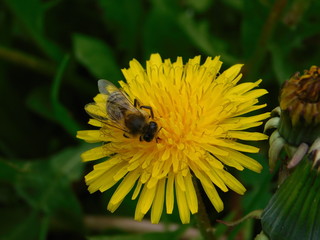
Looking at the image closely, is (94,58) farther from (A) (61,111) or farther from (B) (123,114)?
(B) (123,114)

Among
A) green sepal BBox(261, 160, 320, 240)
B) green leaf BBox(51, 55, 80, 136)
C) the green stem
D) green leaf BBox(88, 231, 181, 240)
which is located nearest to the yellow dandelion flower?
green sepal BBox(261, 160, 320, 240)

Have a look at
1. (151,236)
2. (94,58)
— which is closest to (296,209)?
(151,236)

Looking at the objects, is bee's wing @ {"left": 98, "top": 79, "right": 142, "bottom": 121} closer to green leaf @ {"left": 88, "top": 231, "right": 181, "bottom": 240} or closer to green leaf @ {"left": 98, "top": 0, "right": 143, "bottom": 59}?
green leaf @ {"left": 88, "top": 231, "right": 181, "bottom": 240}

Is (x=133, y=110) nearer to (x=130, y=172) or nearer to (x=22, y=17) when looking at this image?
(x=130, y=172)

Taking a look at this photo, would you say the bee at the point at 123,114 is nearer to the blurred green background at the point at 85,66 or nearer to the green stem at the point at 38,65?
the blurred green background at the point at 85,66

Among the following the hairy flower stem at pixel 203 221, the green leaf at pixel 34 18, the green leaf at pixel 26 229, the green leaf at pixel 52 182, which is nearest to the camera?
the hairy flower stem at pixel 203 221

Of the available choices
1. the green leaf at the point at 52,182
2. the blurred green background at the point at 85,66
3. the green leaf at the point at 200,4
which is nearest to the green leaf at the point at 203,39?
the blurred green background at the point at 85,66
